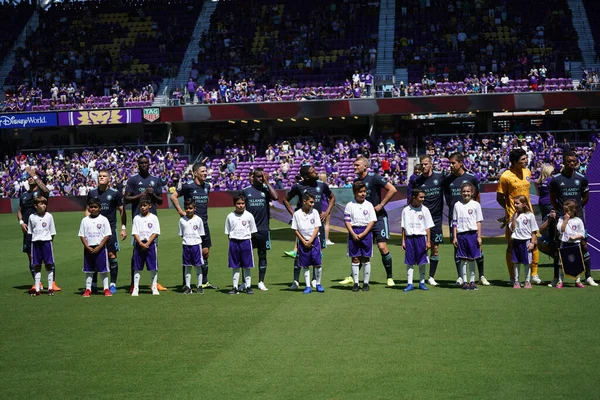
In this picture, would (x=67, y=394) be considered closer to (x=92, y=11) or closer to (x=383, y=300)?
(x=383, y=300)

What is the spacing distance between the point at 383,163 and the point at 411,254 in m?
27.4

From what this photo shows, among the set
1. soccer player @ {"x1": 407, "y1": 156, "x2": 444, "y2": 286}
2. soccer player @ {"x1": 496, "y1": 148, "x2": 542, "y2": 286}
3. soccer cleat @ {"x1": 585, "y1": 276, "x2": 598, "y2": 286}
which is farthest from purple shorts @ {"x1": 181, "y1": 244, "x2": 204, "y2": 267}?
soccer cleat @ {"x1": 585, "y1": 276, "x2": 598, "y2": 286}

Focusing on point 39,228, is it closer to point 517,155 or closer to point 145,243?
point 145,243

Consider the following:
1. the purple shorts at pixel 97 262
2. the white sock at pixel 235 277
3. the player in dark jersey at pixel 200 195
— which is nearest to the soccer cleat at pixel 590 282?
the white sock at pixel 235 277

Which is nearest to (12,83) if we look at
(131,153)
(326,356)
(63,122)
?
(63,122)

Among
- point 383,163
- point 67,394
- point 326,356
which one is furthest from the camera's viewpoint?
point 383,163

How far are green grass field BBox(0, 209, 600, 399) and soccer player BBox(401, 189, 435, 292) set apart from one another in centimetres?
44

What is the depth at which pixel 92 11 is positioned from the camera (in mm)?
54156

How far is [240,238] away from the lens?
40.3ft

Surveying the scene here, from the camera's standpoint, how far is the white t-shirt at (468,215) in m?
12.2

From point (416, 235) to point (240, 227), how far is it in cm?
272

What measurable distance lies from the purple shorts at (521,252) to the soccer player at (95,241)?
6.30 m

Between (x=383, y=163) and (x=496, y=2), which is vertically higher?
(x=496, y=2)

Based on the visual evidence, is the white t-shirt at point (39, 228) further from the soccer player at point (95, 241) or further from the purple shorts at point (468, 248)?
the purple shorts at point (468, 248)
